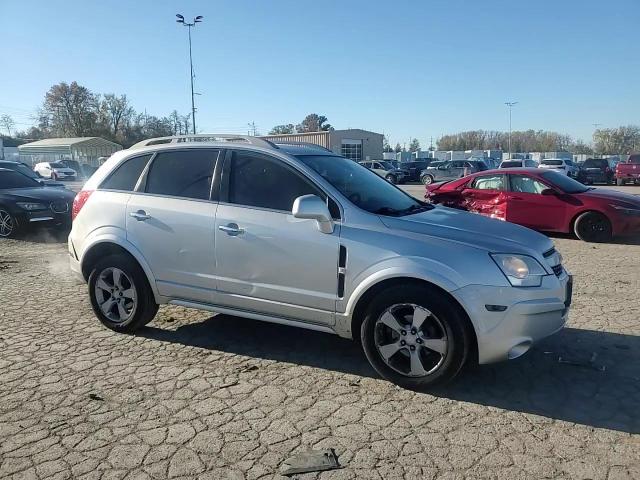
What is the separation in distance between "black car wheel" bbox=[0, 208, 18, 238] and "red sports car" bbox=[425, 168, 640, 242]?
9.28 meters

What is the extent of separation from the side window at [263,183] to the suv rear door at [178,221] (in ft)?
0.79

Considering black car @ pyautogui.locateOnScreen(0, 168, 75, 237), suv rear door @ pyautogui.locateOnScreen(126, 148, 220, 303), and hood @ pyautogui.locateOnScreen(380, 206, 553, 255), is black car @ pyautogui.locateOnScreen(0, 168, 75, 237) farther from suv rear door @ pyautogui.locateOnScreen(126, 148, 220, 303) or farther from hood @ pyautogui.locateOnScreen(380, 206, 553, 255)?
hood @ pyautogui.locateOnScreen(380, 206, 553, 255)

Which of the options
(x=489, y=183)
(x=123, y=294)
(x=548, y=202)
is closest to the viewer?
(x=123, y=294)

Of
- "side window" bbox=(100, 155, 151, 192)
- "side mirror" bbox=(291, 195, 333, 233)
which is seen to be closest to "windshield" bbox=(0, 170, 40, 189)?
"side window" bbox=(100, 155, 151, 192)

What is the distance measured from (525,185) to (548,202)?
1.90 feet

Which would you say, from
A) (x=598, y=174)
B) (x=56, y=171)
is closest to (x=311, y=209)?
(x=598, y=174)

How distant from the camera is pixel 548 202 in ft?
34.3

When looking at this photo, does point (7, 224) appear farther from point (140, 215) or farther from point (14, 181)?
point (140, 215)

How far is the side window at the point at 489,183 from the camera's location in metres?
11.0

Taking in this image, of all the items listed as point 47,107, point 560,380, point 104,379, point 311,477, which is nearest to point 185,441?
point 311,477

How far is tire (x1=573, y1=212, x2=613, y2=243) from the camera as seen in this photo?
395 inches

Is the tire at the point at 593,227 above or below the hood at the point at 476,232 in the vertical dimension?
below

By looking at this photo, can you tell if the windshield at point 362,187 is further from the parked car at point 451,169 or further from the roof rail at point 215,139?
the parked car at point 451,169

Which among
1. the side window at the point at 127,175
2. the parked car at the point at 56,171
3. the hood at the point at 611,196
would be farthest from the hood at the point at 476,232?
the parked car at the point at 56,171
